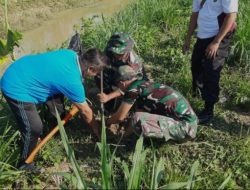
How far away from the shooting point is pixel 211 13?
12.7 ft

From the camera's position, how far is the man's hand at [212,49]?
12.7 feet

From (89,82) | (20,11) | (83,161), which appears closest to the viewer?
(83,161)

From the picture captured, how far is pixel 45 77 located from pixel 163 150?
1.24 metres

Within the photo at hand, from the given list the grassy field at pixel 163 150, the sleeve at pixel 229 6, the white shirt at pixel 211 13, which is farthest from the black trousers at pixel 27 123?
the sleeve at pixel 229 6

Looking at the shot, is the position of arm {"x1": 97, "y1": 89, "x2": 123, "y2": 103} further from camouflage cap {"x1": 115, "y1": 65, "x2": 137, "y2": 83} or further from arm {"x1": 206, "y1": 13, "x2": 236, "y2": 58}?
arm {"x1": 206, "y1": 13, "x2": 236, "y2": 58}

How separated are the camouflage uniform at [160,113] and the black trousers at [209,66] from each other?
41 cm

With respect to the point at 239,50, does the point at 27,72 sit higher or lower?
higher

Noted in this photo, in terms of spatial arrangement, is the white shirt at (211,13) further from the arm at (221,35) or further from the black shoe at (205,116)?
the black shoe at (205,116)

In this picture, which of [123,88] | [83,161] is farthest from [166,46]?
[83,161]

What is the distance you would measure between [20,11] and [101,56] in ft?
19.9

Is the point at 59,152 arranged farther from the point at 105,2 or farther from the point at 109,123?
the point at 105,2

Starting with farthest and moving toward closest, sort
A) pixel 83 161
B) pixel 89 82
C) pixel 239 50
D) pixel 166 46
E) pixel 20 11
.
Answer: pixel 20 11
pixel 166 46
pixel 239 50
pixel 89 82
pixel 83 161

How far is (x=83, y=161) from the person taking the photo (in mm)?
3799

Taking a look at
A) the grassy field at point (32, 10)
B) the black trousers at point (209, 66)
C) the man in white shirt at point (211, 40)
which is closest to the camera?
the man in white shirt at point (211, 40)
